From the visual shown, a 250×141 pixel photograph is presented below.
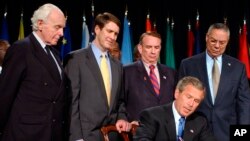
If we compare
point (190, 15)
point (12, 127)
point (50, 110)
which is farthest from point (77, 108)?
point (190, 15)

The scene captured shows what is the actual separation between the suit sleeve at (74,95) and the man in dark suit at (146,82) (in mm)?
646

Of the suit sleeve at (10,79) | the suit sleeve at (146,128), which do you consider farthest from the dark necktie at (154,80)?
the suit sleeve at (10,79)

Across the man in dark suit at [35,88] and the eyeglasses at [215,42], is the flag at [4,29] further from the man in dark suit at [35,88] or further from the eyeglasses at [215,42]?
the man in dark suit at [35,88]

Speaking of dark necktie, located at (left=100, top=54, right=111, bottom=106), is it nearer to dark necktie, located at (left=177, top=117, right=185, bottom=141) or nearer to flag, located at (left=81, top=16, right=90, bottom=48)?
dark necktie, located at (left=177, top=117, right=185, bottom=141)

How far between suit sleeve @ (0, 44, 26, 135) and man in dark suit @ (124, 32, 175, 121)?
126 cm

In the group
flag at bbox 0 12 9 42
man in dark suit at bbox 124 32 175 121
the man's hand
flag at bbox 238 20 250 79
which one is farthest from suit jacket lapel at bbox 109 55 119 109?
flag at bbox 238 20 250 79

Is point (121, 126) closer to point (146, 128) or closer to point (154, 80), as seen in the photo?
point (146, 128)

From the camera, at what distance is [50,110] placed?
2.89m

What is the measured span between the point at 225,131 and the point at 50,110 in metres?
1.72

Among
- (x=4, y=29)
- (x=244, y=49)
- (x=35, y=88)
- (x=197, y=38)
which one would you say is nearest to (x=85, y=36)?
(x=4, y=29)

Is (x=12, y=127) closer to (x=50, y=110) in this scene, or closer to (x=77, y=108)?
(x=50, y=110)

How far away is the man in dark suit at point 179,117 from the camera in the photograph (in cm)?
323

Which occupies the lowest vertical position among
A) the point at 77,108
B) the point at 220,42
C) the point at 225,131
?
the point at 225,131

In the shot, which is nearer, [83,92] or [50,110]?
[50,110]
